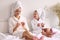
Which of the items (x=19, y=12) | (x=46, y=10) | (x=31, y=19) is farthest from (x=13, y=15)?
(x=46, y=10)

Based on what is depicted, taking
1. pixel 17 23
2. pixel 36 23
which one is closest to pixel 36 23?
pixel 36 23

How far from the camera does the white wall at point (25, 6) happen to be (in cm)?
205

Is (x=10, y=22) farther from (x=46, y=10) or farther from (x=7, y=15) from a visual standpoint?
(x=46, y=10)

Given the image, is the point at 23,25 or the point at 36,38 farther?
the point at 23,25

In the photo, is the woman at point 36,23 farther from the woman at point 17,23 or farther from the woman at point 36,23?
the woman at point 17,23

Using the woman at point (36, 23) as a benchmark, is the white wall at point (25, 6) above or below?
above

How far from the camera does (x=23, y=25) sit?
6.59 ft

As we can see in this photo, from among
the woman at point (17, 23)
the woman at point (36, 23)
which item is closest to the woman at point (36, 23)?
the woman at point (36, 23)

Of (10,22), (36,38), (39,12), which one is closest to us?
(36,38)

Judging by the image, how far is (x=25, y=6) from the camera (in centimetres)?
215

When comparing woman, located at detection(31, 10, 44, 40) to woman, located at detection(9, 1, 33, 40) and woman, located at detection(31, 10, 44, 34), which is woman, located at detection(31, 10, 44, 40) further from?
woman, located at detection(9, 1, 33, 40)

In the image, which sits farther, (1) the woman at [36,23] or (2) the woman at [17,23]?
(1) the woman at [36,23]

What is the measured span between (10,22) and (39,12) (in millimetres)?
443

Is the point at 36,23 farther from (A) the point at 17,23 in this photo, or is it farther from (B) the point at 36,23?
(A) the point at 17,23
